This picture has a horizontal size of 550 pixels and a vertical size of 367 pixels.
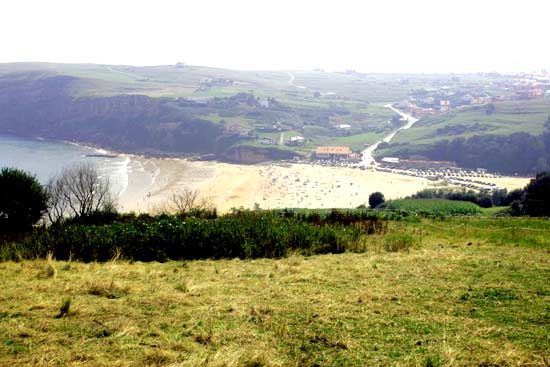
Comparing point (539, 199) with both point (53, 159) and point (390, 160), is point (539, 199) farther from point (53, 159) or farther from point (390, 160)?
point (53, 159)

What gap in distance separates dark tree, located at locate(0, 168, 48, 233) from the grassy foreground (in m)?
6.59

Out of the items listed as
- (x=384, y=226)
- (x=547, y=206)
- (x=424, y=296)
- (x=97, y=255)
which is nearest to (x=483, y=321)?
(x=424, y=296)

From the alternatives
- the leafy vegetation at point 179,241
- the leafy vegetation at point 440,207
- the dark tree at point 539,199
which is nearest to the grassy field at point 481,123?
the leafy vegetation at point 440,207

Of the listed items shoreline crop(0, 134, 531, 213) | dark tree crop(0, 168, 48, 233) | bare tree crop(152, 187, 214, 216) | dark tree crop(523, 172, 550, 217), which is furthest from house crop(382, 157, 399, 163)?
dark tree crop(0, 168, 48, 233)

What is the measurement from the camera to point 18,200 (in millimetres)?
18641

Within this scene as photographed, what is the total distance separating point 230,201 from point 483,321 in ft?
164

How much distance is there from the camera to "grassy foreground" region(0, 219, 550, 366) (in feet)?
22.4

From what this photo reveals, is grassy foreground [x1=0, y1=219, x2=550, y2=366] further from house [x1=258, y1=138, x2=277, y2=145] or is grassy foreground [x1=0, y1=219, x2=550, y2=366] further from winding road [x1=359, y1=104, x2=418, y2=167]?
house [x1=258, y1=138, x2=277, y2=145]

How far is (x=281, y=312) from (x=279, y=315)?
15 centimetres

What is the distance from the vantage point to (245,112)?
398 feet

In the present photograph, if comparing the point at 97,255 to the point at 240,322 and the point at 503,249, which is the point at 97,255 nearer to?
the point at 240,322

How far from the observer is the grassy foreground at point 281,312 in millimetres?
6832

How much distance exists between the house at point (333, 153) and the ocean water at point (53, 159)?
33.0 m

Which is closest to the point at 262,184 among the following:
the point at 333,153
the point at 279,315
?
the point at 333,153
